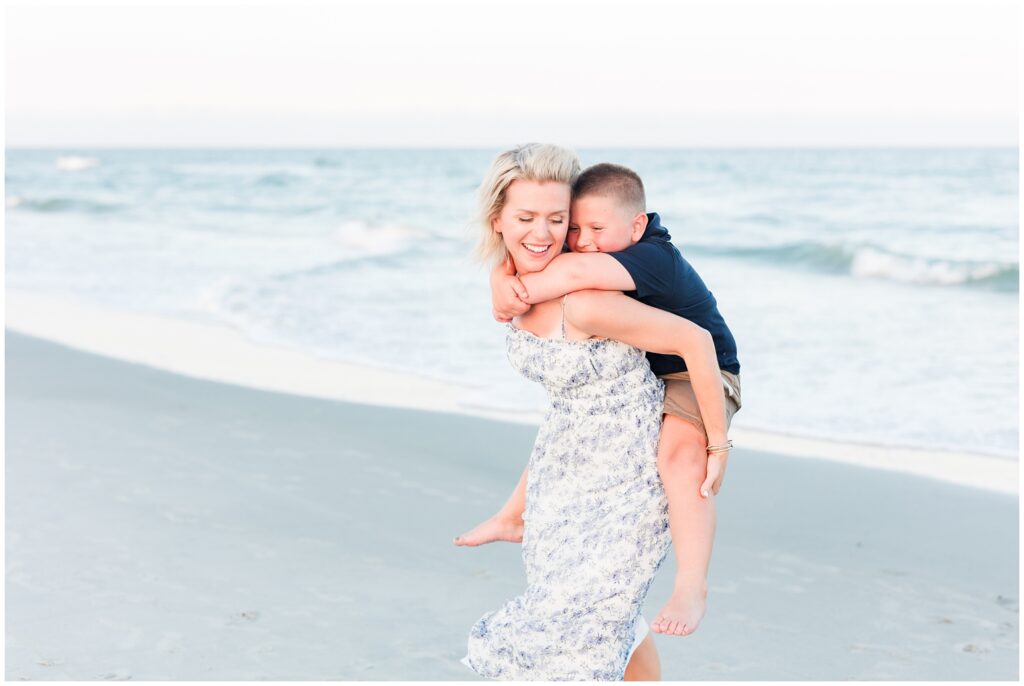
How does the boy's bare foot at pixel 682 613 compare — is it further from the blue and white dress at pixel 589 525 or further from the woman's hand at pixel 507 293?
the woman's hand at pixel 507 293

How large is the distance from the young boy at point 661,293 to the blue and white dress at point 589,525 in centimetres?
7

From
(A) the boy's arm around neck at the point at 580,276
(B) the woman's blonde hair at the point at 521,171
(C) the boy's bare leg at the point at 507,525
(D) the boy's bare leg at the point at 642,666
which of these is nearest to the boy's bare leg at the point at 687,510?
(D) the boy's bare leg at the point at 642,666

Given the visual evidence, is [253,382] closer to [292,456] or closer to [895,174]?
[292,456]

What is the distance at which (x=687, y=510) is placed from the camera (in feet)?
8.86

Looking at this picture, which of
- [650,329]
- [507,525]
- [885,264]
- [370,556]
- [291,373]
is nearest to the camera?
[650,329]

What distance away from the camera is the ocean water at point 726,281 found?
841cm

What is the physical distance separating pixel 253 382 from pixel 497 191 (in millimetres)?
6040

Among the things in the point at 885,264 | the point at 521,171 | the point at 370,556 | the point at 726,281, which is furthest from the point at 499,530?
the point at 885,264

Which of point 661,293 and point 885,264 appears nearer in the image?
point 661,293

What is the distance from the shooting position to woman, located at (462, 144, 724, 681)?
2658mm

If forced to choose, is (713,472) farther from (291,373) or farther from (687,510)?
(291,373)

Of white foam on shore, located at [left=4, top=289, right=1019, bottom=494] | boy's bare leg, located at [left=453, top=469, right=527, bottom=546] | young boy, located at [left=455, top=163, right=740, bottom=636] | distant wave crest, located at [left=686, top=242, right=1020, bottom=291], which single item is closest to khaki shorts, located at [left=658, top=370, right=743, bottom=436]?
young boy, located at [left=455, top=163, right=740, bottom=636]

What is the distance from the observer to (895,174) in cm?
3888

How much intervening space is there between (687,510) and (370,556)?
261 cm
